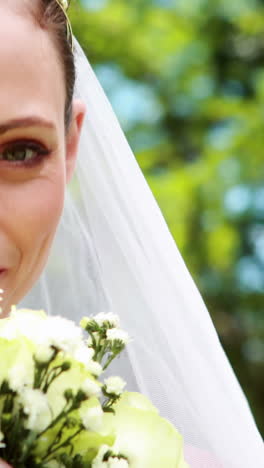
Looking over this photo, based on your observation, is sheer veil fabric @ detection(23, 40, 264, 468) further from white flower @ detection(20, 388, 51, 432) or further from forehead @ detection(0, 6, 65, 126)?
white flower @ detection(20, 388, 51, 432)

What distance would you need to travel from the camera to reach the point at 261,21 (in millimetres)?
6953

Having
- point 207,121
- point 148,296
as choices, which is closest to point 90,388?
point 148,296

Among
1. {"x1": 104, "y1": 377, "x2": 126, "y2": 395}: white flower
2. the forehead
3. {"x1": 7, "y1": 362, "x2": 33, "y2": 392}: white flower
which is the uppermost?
the forehead

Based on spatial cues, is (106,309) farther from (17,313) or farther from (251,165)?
(251,165)

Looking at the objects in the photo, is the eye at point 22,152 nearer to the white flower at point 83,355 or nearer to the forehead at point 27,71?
the forehead at point 27,71

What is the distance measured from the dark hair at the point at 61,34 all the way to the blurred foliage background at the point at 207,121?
381 cm

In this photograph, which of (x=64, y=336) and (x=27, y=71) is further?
(x=27, y=71)

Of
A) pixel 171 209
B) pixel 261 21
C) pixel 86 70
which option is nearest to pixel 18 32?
pixel 86 70

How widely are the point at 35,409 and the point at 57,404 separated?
61 millimetres

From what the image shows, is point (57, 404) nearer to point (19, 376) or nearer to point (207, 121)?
point (19, 376)

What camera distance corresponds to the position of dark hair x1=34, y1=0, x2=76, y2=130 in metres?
2.22

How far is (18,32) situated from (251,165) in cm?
450

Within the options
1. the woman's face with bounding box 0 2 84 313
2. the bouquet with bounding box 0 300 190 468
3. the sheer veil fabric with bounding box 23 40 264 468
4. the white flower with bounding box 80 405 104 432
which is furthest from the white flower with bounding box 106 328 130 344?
the sheer veil fabric with bounding box 23 40 264 468

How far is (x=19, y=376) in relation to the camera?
1.36 meters
